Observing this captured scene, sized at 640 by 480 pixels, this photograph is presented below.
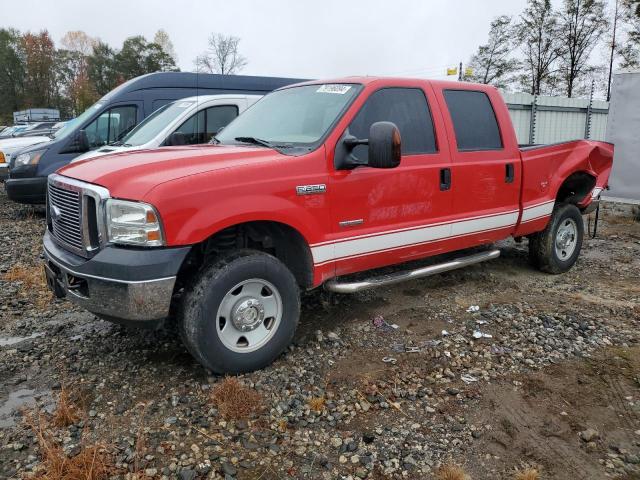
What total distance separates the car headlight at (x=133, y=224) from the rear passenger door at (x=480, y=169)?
2.59 m

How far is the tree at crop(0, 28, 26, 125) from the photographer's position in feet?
207

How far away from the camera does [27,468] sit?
255 cm

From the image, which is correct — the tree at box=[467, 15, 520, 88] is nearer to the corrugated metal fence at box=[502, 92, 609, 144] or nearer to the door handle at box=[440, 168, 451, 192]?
the corrugated metal fence at box=[502, 92, 609, 144]

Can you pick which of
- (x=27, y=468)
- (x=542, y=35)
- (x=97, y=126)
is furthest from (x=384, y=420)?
(x=542, y=35)

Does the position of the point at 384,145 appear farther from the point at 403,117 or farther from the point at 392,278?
the point at 392,278

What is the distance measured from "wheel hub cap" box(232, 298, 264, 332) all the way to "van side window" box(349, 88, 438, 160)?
4.35 ft

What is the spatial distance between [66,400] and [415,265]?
12.5 feet

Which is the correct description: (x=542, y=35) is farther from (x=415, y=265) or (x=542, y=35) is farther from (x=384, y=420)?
(x=384, y=420)

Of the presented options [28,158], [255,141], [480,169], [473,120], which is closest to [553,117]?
[473,120]

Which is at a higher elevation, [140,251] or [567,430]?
[140,251]

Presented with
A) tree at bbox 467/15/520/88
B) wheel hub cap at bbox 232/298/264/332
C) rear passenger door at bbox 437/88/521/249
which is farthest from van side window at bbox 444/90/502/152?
tree at bbox 467/15/520/88

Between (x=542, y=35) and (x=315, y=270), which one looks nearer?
(x=315, y=270)

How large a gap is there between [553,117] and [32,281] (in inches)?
603

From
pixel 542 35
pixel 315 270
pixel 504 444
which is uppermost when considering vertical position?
pixel 542 35
